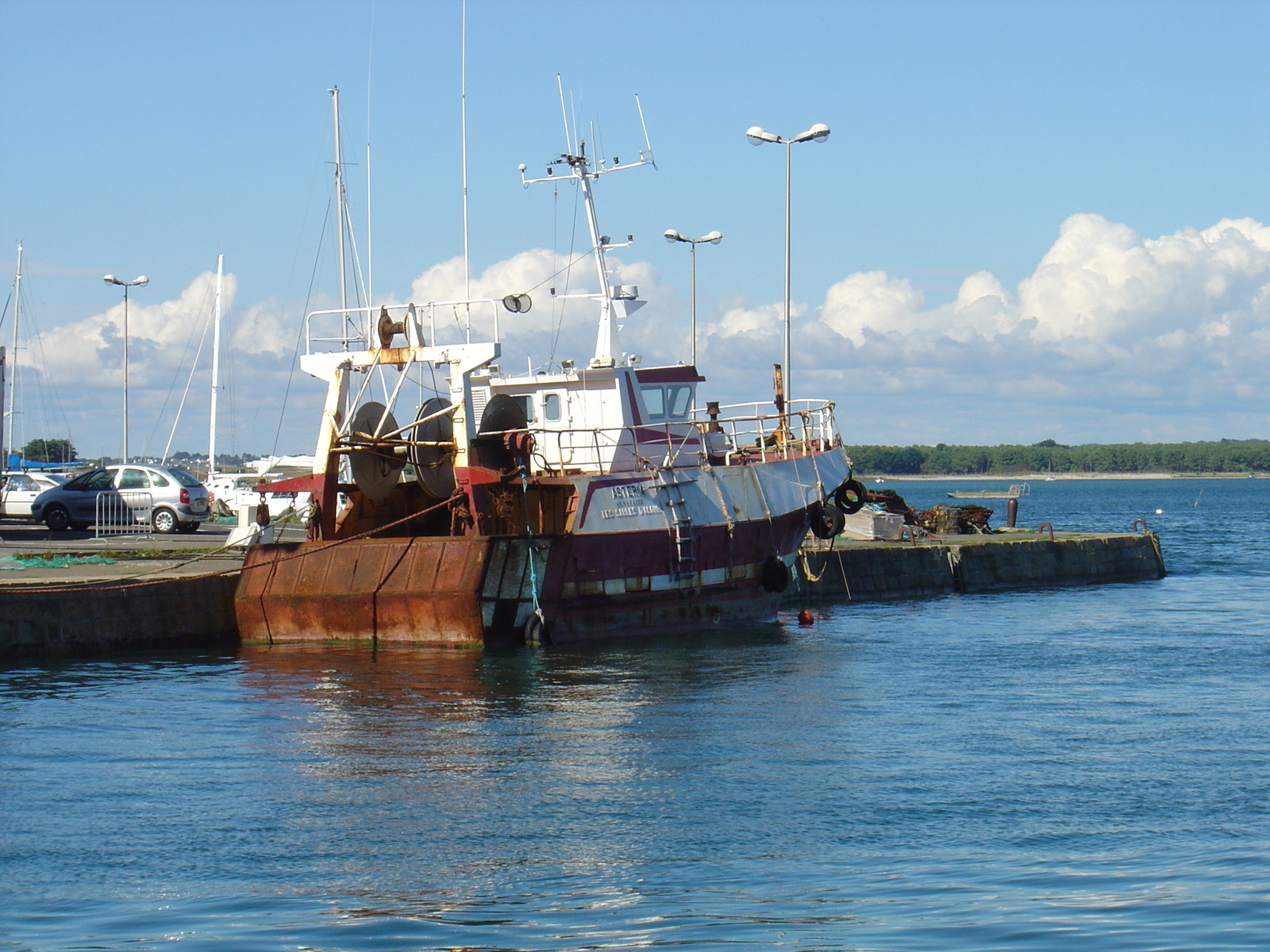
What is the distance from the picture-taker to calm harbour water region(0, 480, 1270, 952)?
8062mm

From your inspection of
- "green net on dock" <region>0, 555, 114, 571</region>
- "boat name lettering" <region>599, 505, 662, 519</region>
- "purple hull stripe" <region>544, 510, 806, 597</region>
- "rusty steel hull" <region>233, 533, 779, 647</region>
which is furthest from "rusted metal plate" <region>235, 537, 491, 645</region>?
"green net on dock" <region>0, 555, 114, 571</region>

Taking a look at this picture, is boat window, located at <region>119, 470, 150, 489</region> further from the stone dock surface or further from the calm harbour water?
the calm harbour water

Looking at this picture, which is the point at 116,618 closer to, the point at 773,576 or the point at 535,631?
the point at 535,631

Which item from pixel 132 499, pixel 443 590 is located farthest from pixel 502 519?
pixel 132 499

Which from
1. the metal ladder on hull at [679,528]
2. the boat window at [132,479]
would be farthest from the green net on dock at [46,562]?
the metal ladder on hull at [679,528]

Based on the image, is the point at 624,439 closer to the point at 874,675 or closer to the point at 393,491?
the point at 393,491

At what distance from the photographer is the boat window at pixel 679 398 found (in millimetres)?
24594

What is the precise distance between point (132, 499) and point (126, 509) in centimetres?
33

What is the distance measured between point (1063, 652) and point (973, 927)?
46.9 ft

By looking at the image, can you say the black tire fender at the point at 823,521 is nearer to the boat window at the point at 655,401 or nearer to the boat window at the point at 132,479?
the boat window at the point at 655,401

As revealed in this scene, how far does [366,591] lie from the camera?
19078 millimetres

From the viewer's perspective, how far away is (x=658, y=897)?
27.9ft

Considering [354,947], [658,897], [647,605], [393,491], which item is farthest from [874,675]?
[354,947]

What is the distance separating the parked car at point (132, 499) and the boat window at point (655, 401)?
41.8 feet
